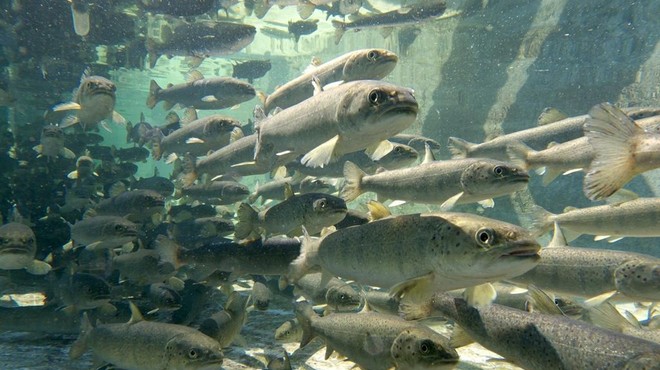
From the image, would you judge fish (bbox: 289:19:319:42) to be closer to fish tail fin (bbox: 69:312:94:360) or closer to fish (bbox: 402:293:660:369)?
fish tail fin (bbox: 69:312:94:360)

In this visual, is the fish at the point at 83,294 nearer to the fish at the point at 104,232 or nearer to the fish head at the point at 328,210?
the fish at the point at 104,232

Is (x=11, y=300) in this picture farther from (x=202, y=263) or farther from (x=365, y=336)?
(x=365, y=336)

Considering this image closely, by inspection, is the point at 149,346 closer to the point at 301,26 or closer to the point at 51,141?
the point at 51,141

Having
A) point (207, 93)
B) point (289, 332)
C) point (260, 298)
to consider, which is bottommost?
point (289, 332)

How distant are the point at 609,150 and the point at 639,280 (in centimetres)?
207

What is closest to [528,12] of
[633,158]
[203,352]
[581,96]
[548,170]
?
[581,96]

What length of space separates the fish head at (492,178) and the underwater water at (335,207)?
20mm

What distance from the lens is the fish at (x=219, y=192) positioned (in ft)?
26.5

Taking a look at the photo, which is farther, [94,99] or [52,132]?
[52,132]

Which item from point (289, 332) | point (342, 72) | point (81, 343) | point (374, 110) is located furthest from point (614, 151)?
point (81, 343)

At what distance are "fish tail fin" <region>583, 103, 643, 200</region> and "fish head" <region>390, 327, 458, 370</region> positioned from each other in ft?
4.63

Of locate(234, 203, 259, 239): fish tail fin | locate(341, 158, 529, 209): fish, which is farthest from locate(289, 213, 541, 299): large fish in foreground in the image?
locate(234, 203, 259, 239): fish tail fin

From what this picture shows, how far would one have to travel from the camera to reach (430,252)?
9.55 feet

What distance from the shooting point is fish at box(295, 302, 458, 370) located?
10.1ft
